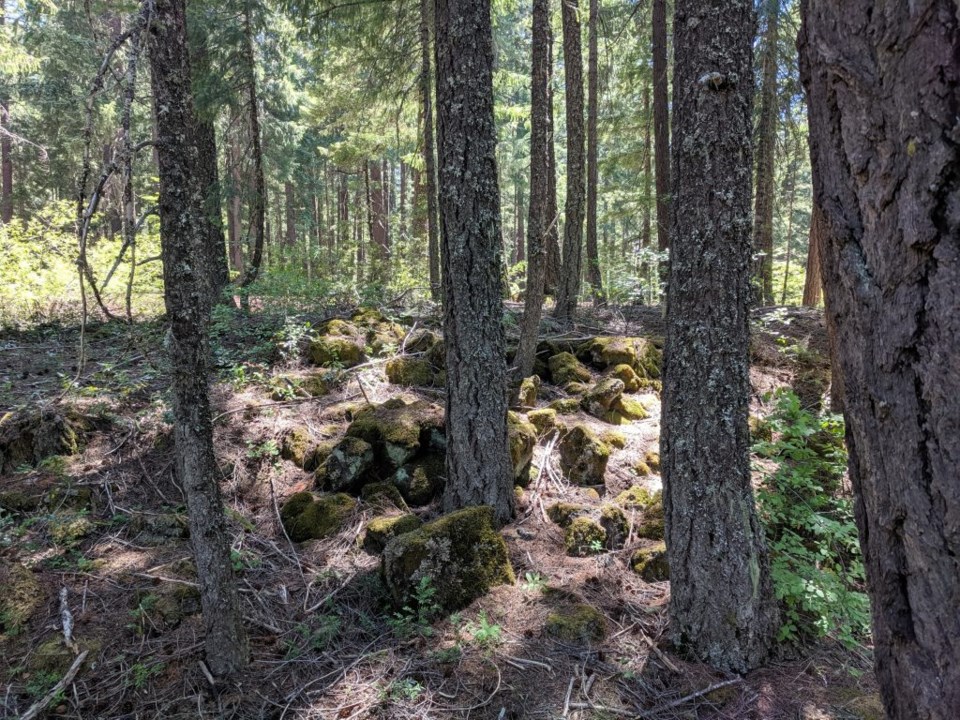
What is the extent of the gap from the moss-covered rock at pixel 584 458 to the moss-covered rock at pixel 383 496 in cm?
163

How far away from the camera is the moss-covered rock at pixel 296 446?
17.9 feet

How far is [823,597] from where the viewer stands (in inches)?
135

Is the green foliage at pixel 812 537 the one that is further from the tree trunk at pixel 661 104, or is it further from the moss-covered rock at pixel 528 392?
the tree trunk at pixel 661 104

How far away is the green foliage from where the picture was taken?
3.40 metres

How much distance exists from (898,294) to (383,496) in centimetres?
450

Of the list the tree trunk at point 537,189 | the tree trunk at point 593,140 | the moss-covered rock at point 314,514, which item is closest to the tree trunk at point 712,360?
the moss-covered rock at point 314,514

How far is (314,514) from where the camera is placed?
15.6 ft

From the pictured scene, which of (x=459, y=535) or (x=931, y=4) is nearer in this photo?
(x=931, y=4)

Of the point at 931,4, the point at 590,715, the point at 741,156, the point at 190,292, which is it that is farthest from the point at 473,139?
the point at 590,715

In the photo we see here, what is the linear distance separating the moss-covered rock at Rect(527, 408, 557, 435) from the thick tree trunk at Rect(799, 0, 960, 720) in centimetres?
467

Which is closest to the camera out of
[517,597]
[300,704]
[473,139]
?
[300,704]

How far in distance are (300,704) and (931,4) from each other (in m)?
3.81

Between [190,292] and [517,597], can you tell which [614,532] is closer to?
[517,597]

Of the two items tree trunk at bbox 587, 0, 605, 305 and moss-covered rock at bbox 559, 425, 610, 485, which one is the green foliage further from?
tree trunk at bbox 587, 0, 605, 305
